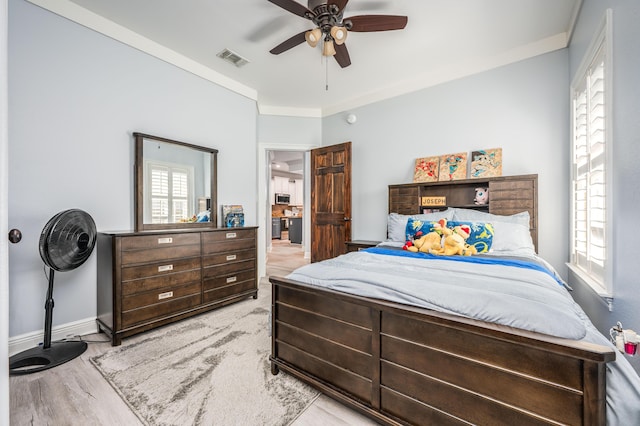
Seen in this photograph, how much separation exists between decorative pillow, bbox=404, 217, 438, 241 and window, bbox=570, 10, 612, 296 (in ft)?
3.72

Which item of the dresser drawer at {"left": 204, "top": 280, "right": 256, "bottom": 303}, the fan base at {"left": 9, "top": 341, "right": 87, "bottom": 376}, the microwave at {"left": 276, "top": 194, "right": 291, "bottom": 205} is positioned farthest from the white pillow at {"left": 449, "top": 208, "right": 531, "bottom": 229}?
the microwave at {"left": 276, "top": 194, "right": 291, "bottom": 205}

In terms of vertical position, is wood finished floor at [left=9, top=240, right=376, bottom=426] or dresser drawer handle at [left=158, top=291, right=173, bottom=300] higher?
dresser drawer handle at [left=158, top=291, right=173, bottom=300]

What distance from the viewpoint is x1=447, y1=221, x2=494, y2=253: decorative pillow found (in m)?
2.36

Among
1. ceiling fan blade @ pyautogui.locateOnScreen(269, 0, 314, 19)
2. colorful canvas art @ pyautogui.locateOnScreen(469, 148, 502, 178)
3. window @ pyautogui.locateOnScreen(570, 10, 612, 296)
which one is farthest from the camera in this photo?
colorful canvas art @ pyautogui.locateOnScreen(469, 148, 502, 178)

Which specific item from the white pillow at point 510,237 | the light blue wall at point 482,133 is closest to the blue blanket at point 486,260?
the white pillow at point 510,237

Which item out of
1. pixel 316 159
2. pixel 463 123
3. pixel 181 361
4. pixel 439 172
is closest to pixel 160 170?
pixel 181 361

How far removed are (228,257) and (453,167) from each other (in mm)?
2857

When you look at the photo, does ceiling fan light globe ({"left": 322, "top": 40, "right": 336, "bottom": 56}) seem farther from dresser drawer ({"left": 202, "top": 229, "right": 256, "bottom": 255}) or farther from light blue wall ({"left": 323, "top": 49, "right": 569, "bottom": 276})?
dresser drawer ({"left": 202, "top": 229, "right": 256, "bottom": 255})

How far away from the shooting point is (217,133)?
3.54 m

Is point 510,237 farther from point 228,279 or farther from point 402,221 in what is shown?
point 228,279

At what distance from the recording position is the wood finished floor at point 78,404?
1.41 metres

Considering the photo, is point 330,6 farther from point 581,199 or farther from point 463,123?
point 581,199

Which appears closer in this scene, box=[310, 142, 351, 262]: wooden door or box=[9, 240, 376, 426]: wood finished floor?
box=[9, 240, 376, 426]: wood finished floor

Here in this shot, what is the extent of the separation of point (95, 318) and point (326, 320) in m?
2.30
